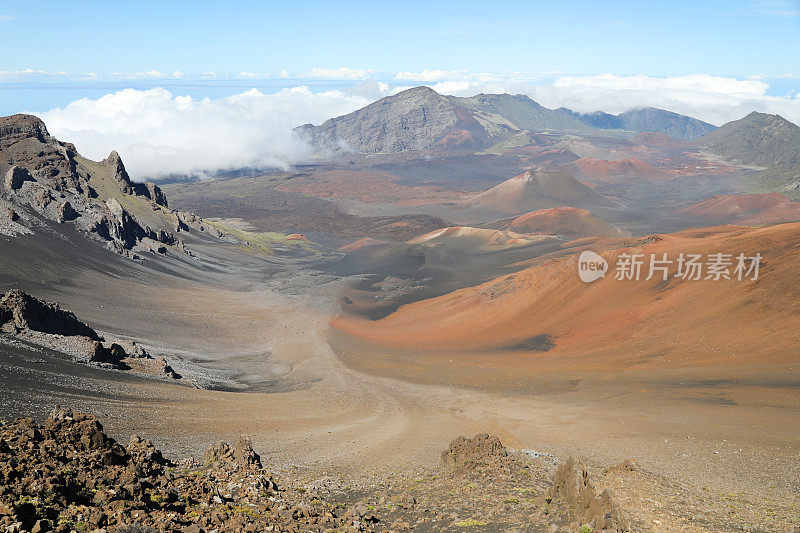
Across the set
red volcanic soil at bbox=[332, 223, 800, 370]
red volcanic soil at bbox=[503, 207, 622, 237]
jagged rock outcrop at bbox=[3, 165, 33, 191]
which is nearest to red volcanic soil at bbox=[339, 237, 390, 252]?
red volcanic soil at bbox=[503, 207, 622, 237]

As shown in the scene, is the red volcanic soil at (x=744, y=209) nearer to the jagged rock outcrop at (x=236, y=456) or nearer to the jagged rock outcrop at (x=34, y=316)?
the jagged rock outcrop at (x=34, y=316)

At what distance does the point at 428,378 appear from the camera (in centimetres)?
3662

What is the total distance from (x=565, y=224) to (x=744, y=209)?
58.5 metres

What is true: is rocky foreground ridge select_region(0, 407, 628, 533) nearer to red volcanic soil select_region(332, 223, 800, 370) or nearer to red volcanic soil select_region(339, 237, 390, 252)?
red volcanic soil select_region(332, 223, 800, 370)

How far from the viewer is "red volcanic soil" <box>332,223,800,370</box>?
106ft

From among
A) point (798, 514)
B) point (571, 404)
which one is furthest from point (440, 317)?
point (798, 514)

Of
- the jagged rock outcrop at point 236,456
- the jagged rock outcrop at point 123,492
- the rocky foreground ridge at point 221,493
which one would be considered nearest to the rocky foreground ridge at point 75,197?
the jagged rock outcrop at point 236,456

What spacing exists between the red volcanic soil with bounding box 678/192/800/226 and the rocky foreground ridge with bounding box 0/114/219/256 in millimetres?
125480

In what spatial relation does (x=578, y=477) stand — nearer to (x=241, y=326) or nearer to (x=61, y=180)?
(x=241, y=326)

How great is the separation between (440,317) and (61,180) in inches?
2401

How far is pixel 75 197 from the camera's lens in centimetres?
7288

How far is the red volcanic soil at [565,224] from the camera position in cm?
11000

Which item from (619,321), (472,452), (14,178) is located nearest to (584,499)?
(472,452)

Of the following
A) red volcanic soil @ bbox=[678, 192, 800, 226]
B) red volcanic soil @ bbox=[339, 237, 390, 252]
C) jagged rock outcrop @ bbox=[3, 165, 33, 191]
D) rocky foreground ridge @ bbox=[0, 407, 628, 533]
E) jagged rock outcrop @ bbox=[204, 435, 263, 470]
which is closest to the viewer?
rocky foreground ridge @ bbox=[0, 407, 628, 533]
